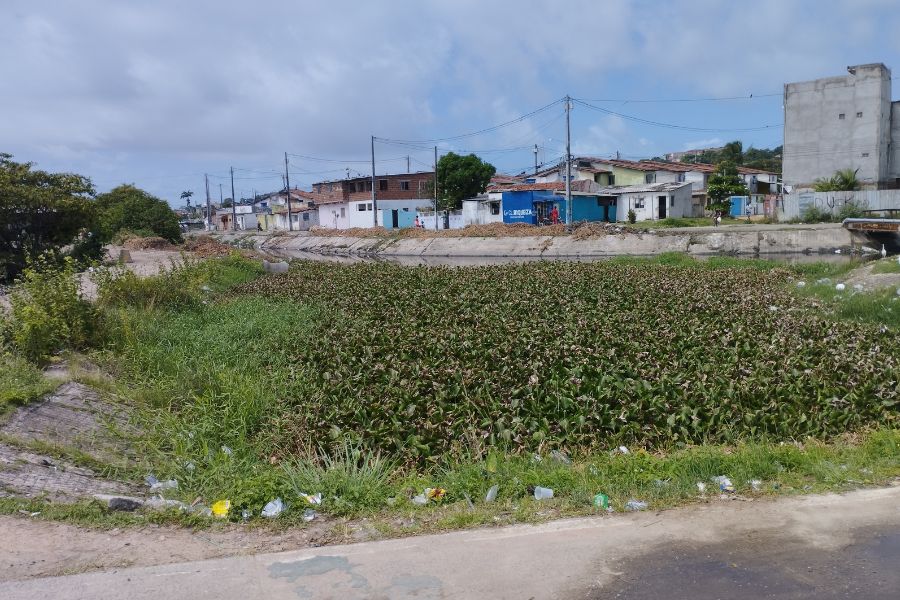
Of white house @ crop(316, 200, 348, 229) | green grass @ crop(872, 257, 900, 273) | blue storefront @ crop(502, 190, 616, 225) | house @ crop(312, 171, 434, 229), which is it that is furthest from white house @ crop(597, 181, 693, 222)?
green grass @ crop(872, 257, 900, 273)

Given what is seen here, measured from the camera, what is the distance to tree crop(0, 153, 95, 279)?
17.9 m

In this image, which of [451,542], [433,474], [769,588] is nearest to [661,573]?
[769,588]

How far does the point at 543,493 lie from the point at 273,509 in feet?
6.56

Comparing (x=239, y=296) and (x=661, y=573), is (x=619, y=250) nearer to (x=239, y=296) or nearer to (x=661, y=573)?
(x=239, y=296)

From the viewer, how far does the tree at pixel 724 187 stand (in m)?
50.3

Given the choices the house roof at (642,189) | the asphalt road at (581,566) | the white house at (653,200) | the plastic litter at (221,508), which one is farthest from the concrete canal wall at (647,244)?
the plastic litter at (221,508)

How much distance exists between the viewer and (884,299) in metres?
13.1

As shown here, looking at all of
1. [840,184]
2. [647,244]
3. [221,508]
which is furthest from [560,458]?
[840,184]

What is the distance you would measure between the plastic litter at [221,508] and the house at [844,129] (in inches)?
2097

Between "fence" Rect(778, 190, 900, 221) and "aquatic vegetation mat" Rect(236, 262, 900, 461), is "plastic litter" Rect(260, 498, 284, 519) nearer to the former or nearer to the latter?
"aquatic vegetation mat" Rect(236, 262, 900, 461)

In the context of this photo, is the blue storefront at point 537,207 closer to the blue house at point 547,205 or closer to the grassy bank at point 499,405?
the blue house at point 547,205

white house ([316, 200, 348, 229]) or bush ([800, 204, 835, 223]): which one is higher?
white house ([316, 200, 348, 229])

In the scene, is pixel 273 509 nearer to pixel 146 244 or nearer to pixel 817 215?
pixel 146 244

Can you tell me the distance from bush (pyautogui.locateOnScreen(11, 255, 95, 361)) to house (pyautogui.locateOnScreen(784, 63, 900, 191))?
51.6 meters
